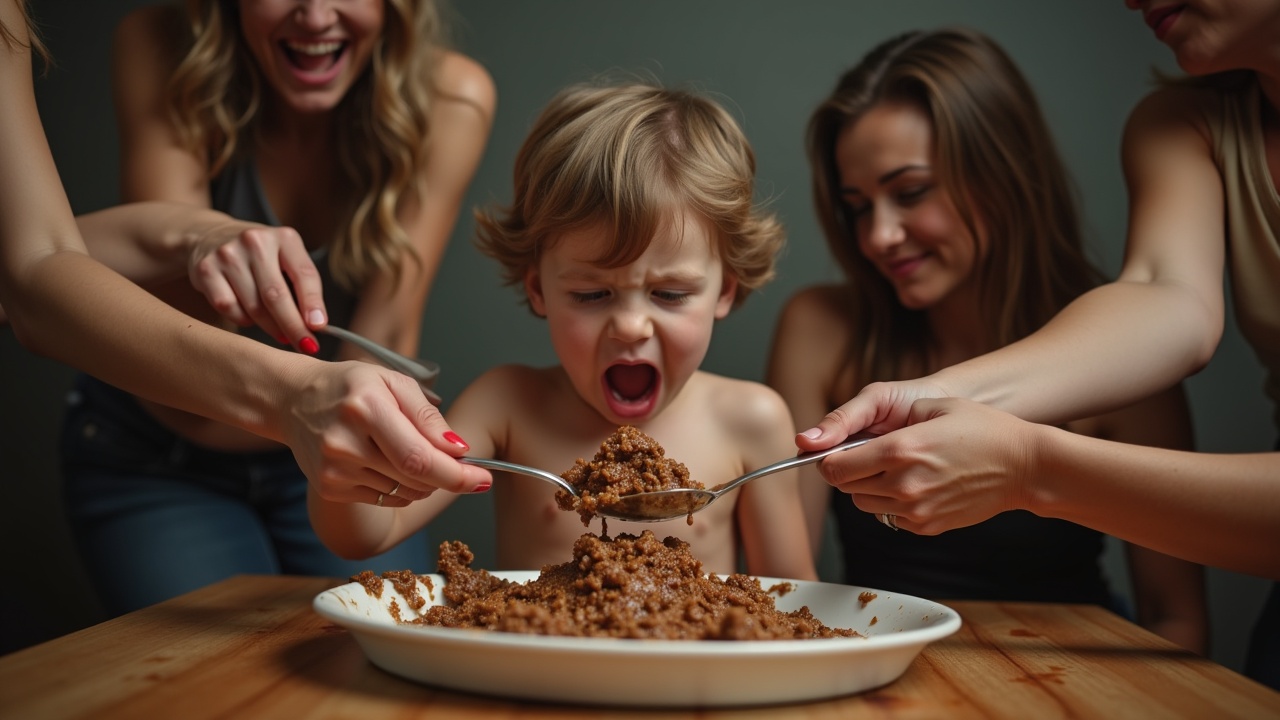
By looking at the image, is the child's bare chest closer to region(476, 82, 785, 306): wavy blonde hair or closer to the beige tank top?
region(476, 82, 785, 306): wavy blonde hair

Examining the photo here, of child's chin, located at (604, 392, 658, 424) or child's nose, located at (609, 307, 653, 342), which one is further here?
child's chin, located at (604, 392, 658, 424)

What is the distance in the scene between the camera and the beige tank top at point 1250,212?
5.07 feet

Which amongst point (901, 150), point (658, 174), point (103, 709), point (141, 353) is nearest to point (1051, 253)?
point (901, 150)

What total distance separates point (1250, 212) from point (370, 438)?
139 centimetres

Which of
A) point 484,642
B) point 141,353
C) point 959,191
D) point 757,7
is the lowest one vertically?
point 484,642

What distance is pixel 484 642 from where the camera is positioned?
84cm

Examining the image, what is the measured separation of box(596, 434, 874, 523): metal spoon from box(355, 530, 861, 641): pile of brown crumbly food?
0.14 feet

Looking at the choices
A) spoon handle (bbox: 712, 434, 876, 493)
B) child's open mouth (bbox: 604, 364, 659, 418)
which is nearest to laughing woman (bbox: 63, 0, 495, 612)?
child's open mouth (bbox: 604, 364, 659, 418)

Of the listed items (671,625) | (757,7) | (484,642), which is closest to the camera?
(484,642)

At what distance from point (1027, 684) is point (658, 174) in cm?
83

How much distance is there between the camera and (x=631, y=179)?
1.41 meters

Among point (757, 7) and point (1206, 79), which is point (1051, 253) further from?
point (757, 7)

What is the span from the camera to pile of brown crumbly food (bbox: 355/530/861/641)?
0.98 meters

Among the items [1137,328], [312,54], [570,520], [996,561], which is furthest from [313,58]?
[996,561]
